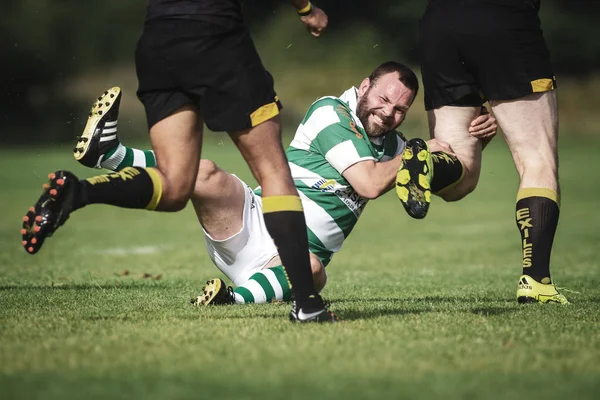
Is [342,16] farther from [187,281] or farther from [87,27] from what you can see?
[187,281]

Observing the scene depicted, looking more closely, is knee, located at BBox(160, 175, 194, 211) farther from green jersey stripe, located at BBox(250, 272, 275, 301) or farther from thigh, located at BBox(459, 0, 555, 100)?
thigh, located at BBox(459, 0, 555, 100)

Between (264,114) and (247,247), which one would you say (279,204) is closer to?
(264,114)

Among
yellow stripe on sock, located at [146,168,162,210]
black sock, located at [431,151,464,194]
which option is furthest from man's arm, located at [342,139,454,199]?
yellow stripe on sock, located at [146,168,162,210]

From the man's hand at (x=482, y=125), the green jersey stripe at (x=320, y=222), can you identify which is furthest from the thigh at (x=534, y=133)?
the green jersey stripe at (x=320, y=222)

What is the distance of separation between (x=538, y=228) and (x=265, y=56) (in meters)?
30.9

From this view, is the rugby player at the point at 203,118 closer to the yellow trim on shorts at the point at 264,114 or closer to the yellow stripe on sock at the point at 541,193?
the yellow trim on shorts at the point at 264,114

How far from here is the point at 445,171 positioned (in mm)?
5477

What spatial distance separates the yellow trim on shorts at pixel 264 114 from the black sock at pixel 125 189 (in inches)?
20.1

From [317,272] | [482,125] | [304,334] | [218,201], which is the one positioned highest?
[482,125]

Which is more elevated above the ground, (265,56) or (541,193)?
(541,193)

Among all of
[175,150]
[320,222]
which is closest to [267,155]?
[175,150]

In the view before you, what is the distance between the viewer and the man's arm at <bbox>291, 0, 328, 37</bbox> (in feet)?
15.3

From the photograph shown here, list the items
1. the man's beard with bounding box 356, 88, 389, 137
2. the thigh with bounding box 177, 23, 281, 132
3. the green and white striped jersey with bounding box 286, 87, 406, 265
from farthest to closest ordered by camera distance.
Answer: the man's beard with bounding box 356, 88, 389, 137 < the green and white striped jersey with bounding box 286, 87, 406, 265 < the thigh with bounding box 177, 23, 281, 132

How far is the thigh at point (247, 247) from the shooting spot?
5.62 metres
